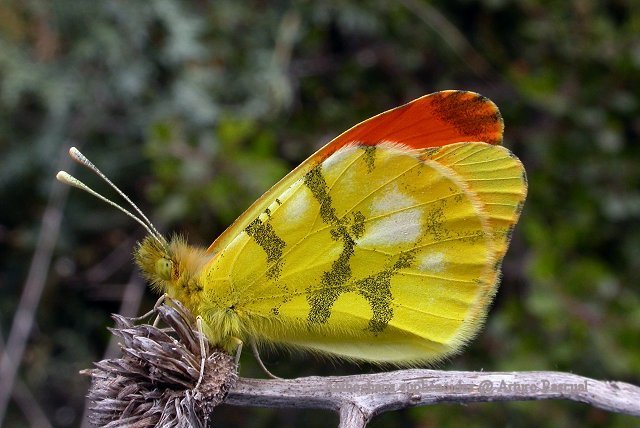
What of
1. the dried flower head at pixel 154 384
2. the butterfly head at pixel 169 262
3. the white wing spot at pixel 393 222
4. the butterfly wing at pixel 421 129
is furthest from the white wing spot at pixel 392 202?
the dried flower head at pixel 154 384

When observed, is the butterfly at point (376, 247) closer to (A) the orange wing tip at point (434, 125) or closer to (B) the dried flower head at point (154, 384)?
(A) the orange wing tip at point (434, 125)

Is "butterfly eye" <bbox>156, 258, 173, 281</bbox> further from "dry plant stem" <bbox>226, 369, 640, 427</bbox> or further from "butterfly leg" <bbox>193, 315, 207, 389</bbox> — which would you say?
"dry plant stem" <bbox>226, 369, 640, 427</bbox>

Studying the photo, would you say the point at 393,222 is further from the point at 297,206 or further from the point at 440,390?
the point at 440,390

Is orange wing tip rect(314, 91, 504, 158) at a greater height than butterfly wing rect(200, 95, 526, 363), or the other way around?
orange wing tip rect(314, 91, 504, 158)

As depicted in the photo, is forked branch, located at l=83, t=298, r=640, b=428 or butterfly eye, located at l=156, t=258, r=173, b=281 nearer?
forked branch, located at l=83, t=298, r=640, b=428

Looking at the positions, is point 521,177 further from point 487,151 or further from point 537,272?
point 537,272

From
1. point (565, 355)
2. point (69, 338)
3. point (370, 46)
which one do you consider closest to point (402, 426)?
point (565, 355)

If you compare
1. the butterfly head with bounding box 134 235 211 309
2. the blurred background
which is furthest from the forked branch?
the blurred background
